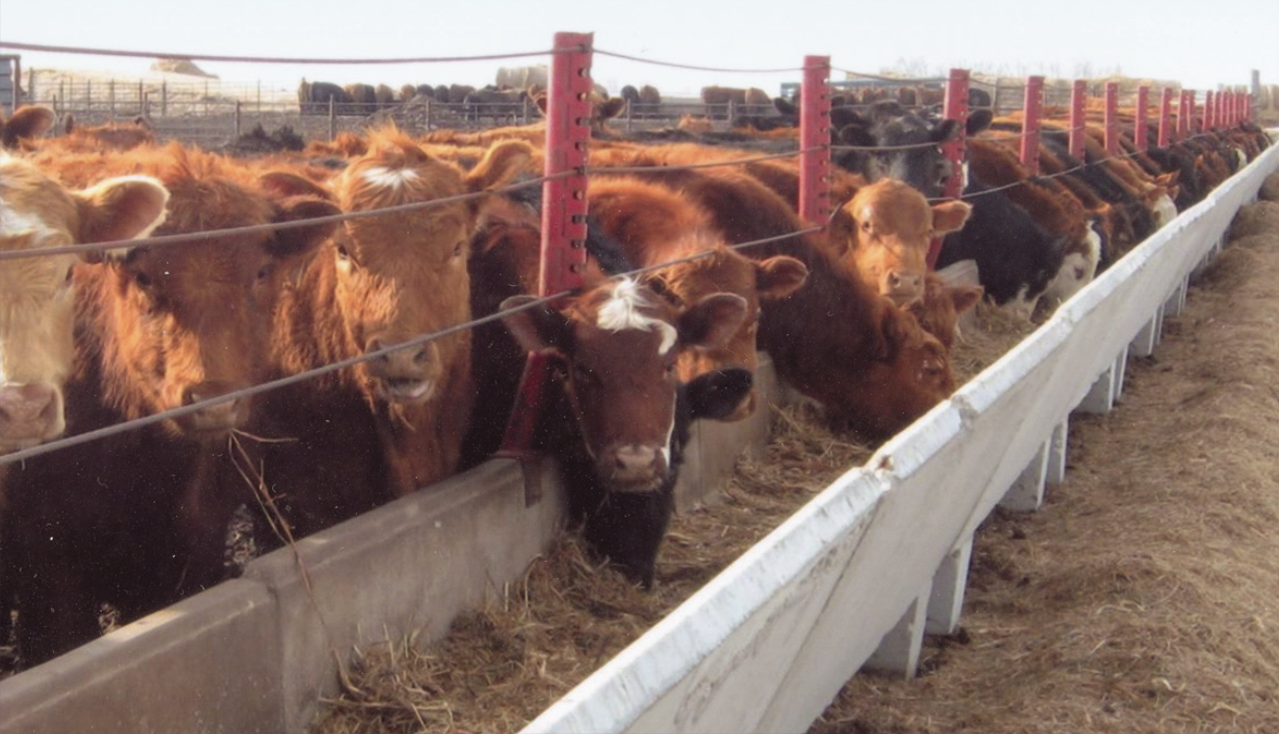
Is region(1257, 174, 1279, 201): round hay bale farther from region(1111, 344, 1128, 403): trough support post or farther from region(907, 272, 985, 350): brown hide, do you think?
region(907, 272, 985, 350): brown hide

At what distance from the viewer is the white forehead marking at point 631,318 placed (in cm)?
446

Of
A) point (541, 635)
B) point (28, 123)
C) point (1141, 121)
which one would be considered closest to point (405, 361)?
point (541, 635)

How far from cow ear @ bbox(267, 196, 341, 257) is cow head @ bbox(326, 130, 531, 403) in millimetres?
148

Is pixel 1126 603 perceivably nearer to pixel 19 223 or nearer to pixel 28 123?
pixel 19 223

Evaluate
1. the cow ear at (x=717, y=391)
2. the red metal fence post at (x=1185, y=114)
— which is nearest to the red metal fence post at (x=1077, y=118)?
the red metal fence post at (x=1185, y=114)

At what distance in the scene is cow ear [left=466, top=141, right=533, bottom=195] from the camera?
15.3 feet

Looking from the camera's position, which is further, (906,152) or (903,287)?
(906,152)

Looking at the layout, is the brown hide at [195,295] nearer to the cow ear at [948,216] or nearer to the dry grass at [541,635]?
the dry grass at [541,635]

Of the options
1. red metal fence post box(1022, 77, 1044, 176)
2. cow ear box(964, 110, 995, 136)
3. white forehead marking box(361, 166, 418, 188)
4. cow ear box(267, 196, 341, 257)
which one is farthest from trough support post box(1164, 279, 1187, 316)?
cow ear box(267, 196, 341, 257)

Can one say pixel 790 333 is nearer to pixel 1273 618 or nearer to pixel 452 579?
pixel 1273 618

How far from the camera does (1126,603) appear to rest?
15.2ft

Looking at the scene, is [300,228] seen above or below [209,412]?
above

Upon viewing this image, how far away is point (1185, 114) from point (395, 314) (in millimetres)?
24511

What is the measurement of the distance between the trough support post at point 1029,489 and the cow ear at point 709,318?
187cm
